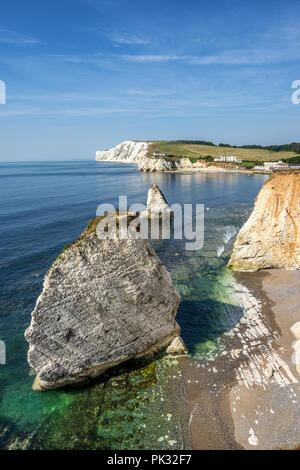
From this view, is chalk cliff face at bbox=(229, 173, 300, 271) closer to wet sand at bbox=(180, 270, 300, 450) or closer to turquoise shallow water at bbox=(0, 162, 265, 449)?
turquoise shallow water at bbox=(0, 162, 265, 449)

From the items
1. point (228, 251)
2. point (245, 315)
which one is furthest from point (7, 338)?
point (228, 251)

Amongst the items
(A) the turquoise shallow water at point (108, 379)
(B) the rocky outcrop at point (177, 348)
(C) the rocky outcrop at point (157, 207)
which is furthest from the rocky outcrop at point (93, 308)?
(C) the rocky outcrop at point (157, 207)

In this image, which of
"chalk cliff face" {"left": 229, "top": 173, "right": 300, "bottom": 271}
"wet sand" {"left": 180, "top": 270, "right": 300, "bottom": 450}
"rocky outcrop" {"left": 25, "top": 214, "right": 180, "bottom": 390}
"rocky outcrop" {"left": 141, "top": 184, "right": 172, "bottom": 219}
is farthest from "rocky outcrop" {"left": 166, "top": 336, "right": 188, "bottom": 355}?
"rocky outcrop" {"left": 141, "top": 184, "right": 172, "bottom": 219}

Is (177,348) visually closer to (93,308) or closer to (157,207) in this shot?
(93,308)

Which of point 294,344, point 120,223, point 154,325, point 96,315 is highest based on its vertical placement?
point 120,223

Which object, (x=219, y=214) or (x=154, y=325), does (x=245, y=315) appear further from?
(x=219, y=214)

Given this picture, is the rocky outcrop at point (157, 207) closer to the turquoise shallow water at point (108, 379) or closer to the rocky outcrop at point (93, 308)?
the turquoise shallow water at point (108, 379)
